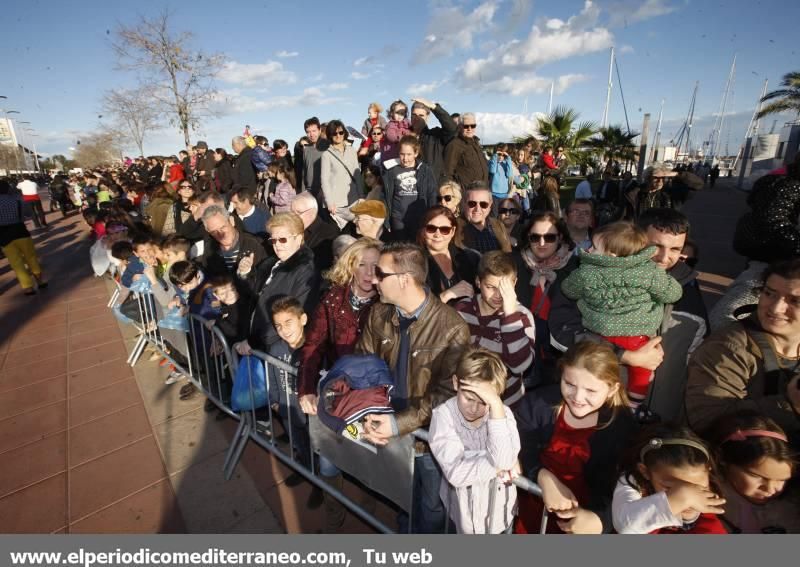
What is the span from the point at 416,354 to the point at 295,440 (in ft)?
5.40

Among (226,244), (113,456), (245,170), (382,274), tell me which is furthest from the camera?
(245,170)

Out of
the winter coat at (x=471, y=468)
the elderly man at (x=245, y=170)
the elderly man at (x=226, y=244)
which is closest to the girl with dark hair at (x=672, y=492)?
the winter coat at (x=471, y=468)

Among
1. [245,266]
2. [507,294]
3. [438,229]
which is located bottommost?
[245,266]

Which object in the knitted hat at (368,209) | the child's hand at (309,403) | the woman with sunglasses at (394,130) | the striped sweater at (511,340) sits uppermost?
the woman with sunglasses at (394,130)

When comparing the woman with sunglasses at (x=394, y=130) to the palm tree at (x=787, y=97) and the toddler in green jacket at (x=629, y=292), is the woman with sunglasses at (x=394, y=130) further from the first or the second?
the palm tree at (x=787, y=97)

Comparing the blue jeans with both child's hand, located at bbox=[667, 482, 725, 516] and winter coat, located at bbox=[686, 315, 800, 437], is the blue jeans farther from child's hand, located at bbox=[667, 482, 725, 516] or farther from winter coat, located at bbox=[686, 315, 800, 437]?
winter coat, located at bbox=[686, 315, 800, 437]

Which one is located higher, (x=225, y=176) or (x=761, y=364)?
(x=225, y=176)

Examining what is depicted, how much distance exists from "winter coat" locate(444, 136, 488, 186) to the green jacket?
4441 mm

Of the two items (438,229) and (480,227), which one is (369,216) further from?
(480,227)

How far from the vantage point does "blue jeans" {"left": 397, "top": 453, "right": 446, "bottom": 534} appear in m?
2.24

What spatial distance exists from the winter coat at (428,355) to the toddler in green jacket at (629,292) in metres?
0.85

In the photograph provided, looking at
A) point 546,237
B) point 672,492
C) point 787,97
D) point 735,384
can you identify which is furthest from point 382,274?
point 787,97

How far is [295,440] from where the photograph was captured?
3.27 m

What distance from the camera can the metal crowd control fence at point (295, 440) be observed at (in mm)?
2285
